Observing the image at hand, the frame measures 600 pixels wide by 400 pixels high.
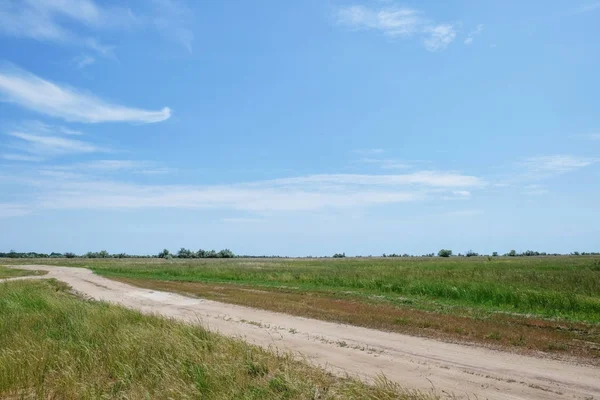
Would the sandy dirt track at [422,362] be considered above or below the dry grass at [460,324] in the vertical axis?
below

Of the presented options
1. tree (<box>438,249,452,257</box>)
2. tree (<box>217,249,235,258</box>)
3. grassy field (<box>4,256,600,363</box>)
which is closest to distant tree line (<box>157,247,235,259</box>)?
tree (<box>217,249,235,258</box>)

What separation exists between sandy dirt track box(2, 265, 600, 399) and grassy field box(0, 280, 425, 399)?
1.41 meters

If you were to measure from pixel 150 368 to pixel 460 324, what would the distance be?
11.1m

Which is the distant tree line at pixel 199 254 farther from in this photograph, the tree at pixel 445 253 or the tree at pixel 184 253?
the tree at pixel 445 253

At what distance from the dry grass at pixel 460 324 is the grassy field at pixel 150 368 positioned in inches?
253

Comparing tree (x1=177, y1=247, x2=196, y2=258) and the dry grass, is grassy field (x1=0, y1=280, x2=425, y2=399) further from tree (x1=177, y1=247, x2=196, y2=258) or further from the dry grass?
tree (x1=177, y1=247, x2=196, y2=258)

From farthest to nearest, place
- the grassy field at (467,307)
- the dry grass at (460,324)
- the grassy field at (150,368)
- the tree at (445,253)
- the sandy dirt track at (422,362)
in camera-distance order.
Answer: the tree at (445,253)
the grassy field at (467,307)
the dry grass at (460,324)
the sandy dirt track at (422,362)
the grassy field at (150,368)

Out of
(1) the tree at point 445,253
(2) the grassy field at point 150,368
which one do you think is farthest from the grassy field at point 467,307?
(1) the tree at point 445,253

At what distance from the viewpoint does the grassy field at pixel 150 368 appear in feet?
28.0

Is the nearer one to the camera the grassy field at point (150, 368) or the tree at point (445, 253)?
the grassy field at point (150, 368)

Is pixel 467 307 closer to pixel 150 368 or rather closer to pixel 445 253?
pixel 150 368

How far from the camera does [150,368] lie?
10.1 metres

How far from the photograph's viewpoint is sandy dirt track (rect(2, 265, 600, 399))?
884 cm

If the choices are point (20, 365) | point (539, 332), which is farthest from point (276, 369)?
point (539, 332)
